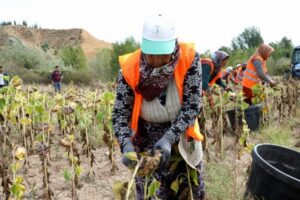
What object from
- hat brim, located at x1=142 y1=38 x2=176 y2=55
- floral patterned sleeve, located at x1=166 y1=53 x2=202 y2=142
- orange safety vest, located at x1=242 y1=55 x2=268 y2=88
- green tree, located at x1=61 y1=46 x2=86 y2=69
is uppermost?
Answer: hat brim, located at x1=142 y1=38 x2=176 y2=55

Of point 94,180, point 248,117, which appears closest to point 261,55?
point 248,117

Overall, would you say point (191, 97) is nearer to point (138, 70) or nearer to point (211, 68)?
point (138, 70)

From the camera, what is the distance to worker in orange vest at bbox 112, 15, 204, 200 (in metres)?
1.85

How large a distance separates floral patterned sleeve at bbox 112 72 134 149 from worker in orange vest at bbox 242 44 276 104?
3.64 meters

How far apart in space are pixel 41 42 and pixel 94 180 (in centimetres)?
5714

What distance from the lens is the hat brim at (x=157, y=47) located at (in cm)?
182

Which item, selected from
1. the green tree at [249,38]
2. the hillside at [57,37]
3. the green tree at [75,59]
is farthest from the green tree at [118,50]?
the hillside at [57,37]

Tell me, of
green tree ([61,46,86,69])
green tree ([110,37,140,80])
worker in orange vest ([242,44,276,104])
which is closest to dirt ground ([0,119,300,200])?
worker in orange vest ([242,44,276,104])

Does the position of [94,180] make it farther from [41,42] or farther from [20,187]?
[41,42]

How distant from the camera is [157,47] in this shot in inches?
71.9

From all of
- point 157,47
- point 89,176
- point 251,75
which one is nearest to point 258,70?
point 251,75

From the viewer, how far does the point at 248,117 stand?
18.1 ft

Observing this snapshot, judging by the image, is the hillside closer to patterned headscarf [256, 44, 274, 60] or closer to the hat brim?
patterned headscarf [256, 44, 274, 60]

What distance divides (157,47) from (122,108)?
0.43m
